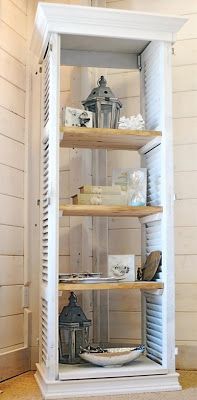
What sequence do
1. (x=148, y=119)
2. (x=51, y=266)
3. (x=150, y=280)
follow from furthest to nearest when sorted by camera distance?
(x=148, y=119) < (x=150, y=280) < (x=51, y=266)

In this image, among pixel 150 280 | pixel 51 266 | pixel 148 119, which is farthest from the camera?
pixel 148 119

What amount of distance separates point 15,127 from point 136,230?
2.45ft

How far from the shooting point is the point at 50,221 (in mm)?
1951

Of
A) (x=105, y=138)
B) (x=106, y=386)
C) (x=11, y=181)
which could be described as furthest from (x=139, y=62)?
(x=106, y=386)

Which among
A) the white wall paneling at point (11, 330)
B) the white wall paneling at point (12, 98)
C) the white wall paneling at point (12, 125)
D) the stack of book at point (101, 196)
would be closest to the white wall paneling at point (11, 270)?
the white wall paneling at point (11, 330)

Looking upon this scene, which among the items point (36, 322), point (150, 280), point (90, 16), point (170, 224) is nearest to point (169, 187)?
point (170, 224)

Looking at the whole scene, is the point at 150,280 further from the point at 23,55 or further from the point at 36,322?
the point at 23,55

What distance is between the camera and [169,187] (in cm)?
204

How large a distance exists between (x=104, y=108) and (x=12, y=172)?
19.2 inches

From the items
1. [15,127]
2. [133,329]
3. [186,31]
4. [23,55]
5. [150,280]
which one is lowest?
[133,329]

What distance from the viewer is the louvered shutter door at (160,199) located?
79.3 inches

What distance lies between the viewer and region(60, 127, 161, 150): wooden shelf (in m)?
2.04

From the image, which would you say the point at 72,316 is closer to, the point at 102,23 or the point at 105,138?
the point at 105,138

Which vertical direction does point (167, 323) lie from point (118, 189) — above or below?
below
